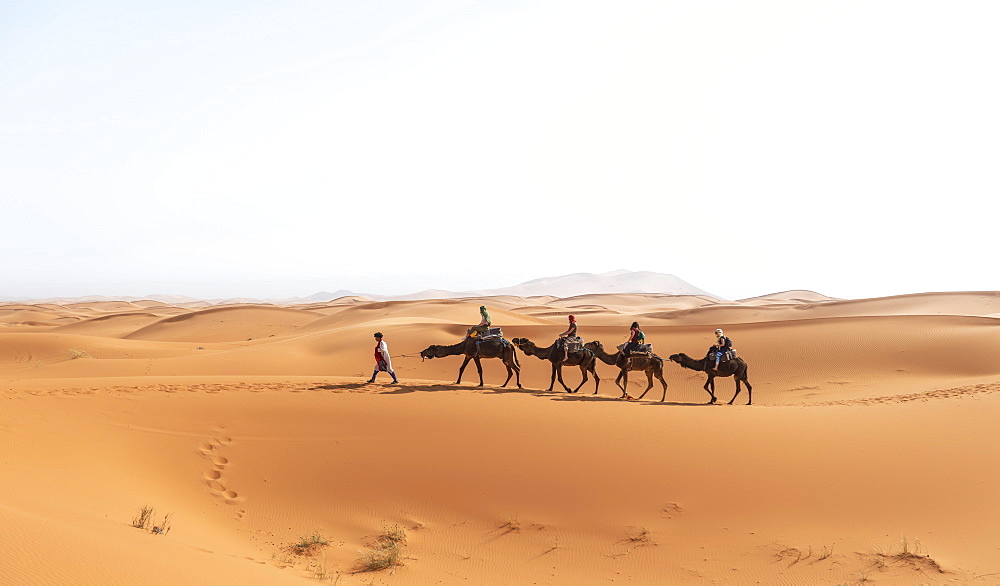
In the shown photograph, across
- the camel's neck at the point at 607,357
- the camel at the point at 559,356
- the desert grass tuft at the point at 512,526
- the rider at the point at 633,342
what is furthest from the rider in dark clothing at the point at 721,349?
Result: the desert grass tuft at the point at 512,526

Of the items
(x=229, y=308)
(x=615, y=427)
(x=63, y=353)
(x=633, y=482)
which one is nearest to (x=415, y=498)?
(x=633, y=482)

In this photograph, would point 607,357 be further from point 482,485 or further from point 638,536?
point 638,536

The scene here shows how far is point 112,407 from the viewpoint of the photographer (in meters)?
12.1

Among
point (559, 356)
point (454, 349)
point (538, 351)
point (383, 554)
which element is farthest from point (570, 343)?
point (383, 554)

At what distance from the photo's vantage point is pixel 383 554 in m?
7.67

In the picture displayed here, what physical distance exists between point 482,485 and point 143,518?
4.73 metres

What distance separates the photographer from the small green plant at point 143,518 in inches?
277

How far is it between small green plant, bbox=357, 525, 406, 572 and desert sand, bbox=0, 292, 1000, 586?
0.20ft

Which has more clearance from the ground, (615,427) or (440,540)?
(615,427)

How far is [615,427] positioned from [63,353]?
1131 inches

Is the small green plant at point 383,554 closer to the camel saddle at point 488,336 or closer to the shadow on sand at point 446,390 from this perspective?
the shadow on sand at point 446,390

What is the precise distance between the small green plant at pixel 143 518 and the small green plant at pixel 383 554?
247 centimetres

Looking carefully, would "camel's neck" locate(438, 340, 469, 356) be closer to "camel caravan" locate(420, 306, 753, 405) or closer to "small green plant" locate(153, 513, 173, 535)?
"camel caravan" locate(420, 306, 753, 405)

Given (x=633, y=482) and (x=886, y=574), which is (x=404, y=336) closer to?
(x=633, y=482)
